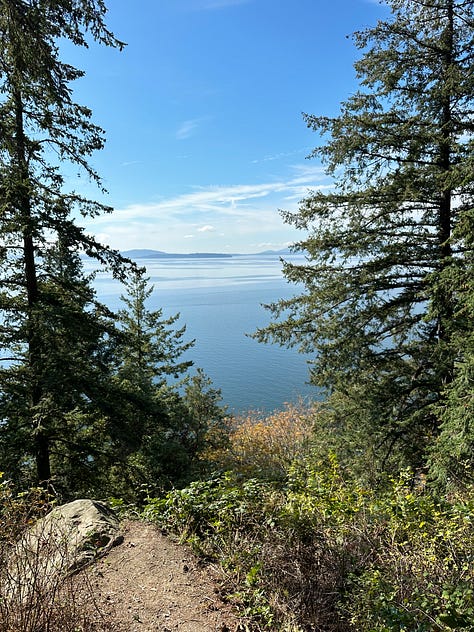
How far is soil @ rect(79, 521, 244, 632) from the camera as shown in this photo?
3.00m

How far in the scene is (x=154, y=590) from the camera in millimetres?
3369

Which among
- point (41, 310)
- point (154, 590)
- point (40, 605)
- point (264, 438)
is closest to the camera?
point (40, 605)

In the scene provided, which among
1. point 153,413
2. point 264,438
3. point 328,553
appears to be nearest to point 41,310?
point 153,413

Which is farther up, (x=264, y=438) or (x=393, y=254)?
(x=393, y=254)

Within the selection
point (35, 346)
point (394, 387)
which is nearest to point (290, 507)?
point (394, 387)

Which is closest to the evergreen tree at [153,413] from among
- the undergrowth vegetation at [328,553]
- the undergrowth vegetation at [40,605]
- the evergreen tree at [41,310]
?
the evergreen tree at [41,310]

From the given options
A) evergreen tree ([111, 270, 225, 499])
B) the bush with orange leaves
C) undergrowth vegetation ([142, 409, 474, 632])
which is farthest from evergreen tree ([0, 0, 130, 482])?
the bush with orange leaves

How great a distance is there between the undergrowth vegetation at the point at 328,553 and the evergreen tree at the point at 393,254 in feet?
11.8

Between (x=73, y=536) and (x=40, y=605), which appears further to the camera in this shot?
(x=73, y=536)

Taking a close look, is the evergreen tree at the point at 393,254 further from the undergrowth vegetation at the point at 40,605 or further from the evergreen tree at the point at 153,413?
the undergrowth vegetation at the point at 40,605

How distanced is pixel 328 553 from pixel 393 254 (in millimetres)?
6342

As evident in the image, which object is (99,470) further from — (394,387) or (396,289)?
(396,289)

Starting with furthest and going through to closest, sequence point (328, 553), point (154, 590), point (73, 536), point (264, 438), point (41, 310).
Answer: point (264, 438)
point (41, 310)
point (73, 536)
point (328, 553)
point (154, 590)

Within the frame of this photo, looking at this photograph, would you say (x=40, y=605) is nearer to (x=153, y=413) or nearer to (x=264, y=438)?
(x=153, y=413)
